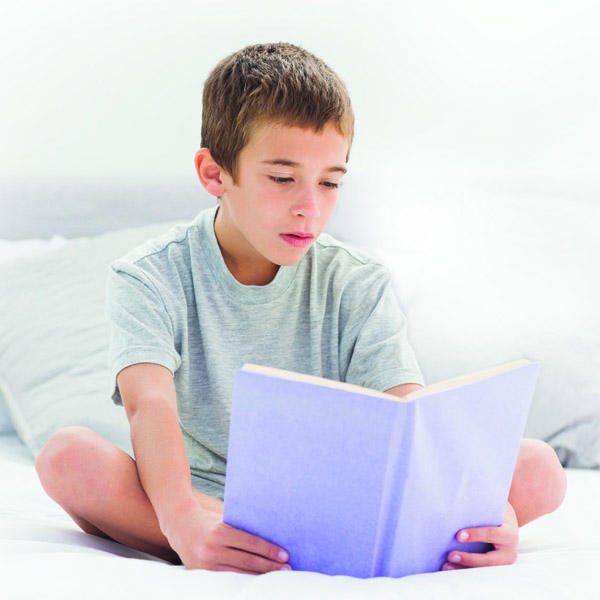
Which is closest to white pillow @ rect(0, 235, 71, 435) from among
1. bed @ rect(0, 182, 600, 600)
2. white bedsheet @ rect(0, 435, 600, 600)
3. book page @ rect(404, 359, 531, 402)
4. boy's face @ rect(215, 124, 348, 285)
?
bed @ rect(0, 182, 600, 600)

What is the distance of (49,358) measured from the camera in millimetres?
1417

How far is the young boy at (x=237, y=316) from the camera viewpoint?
0.83 meters

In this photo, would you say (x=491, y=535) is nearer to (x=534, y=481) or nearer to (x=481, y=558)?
(x=481, y=558)

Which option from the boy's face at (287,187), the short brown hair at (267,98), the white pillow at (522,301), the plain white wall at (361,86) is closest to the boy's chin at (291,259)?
the boy's face at (287,187)

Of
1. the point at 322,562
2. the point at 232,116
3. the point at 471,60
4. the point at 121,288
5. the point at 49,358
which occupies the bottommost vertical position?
the point at 49,358

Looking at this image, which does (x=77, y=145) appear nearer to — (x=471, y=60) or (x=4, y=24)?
(x=4, y=24)

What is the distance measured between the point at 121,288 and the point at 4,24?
1.32 m

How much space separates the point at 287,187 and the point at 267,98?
0.11m

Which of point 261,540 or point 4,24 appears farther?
point 4,24

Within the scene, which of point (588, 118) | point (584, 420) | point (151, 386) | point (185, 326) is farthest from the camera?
point (588, 118)

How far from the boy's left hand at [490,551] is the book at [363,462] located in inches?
1.0

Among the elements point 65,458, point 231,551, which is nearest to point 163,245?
point 65,458

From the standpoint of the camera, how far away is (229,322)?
3.40 ft

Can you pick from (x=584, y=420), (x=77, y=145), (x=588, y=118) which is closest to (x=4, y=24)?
(x=77, y=145)
